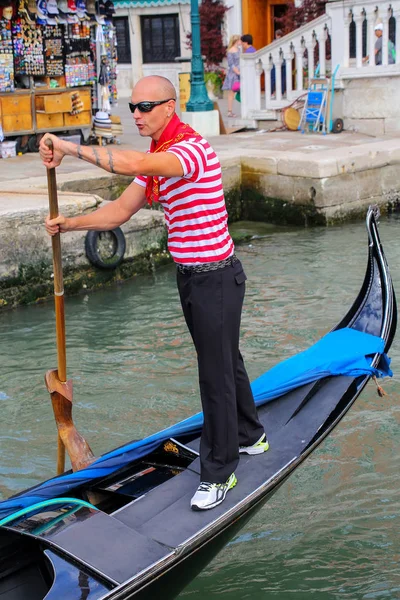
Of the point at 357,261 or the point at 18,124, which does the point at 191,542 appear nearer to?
the point at 357,261

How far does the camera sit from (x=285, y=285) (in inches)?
274

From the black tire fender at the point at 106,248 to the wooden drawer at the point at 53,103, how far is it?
10.8 feet

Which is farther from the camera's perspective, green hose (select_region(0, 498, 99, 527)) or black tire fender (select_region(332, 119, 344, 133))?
black tire fender (select_region(332, 119, 344, 133))

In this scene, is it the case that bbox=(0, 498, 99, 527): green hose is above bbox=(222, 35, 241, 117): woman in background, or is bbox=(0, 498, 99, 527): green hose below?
below

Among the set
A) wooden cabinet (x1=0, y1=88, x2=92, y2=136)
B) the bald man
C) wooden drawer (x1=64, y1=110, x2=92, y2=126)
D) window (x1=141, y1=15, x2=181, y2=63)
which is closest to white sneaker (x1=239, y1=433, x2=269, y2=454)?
the bald man

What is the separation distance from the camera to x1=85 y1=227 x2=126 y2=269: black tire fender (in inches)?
269

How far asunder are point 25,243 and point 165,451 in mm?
3563

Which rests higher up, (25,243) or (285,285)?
(25,243)

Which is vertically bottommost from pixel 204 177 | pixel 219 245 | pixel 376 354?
pixel 376 354

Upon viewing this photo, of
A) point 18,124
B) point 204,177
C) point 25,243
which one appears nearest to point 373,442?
point 204,177

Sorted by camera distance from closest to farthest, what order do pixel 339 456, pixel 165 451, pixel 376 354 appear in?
pixel 165 451
pixel 376 354
pixel 339 456

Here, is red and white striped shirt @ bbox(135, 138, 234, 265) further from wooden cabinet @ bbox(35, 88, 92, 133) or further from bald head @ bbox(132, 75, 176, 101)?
wooden cabinet @ bbox(35, 88, 92, 133)

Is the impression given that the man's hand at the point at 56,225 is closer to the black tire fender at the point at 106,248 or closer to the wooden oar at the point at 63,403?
the wooden oar at the point at 63,403

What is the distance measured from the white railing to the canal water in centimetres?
297
